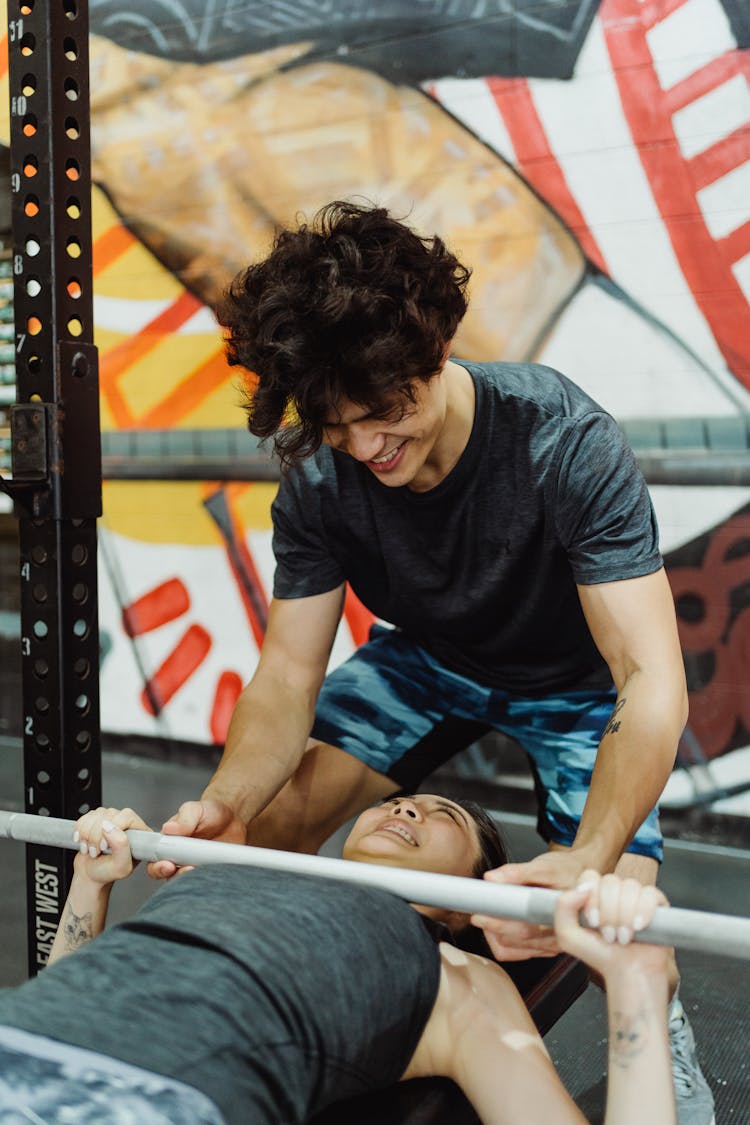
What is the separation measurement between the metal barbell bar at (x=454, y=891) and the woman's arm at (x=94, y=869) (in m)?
0.02

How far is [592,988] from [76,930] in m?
1.32

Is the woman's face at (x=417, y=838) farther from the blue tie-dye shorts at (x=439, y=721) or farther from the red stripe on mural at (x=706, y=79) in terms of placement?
the red stripe on mural at (x=706, y=79)

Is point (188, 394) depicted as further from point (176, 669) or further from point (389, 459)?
point (389, 459)

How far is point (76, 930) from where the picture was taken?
1.50 m

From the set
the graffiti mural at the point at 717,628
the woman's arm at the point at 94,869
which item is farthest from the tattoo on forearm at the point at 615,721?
the graffiti mural at the point at 717,628

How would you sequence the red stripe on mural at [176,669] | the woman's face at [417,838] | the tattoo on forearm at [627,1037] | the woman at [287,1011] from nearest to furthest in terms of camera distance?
1. the woman at [287,1011]
2. the tattoo on forearm at [627,1037]
3. the woman's face at [417,838]
4. the red stripe on mural at [176,669]

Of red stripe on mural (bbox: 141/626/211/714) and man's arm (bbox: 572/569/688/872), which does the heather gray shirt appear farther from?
red stripe on mural (bbox: 141/626/211/714)

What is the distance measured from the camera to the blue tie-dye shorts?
189cm

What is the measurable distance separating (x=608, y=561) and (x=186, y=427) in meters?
2.64

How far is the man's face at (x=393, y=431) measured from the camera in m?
1.47

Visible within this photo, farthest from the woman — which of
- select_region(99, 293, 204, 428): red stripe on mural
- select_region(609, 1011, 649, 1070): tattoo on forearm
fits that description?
select_region(99, 293, 204, 428): red stripe on mural

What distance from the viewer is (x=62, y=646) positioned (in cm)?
174

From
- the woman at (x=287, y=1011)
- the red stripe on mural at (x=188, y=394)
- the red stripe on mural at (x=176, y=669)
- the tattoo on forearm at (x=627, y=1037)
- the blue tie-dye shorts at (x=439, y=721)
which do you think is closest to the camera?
the woman at (x=287, y=1011)

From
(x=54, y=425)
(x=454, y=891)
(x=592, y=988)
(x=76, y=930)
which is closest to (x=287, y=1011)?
(x=454, y=891)
